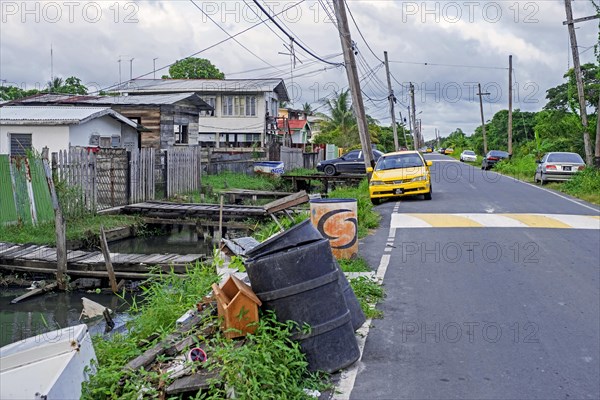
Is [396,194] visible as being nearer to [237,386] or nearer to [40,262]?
[40,262]

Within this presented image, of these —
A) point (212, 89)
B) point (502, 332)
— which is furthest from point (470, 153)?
point (502, 332)

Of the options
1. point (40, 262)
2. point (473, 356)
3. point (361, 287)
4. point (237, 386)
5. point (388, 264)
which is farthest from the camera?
point (40, 262)

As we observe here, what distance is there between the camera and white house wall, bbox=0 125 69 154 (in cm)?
2547

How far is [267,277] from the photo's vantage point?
234 inches

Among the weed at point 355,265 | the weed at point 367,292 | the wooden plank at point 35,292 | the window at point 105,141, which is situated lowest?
the wooden plank at point 35,292

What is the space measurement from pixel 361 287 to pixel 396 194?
42.1ft

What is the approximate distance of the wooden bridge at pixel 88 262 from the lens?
15.4 m

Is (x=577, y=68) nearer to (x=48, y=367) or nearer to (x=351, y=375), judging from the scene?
(x=351, y=375)

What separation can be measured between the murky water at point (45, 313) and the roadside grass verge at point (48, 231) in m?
2.71

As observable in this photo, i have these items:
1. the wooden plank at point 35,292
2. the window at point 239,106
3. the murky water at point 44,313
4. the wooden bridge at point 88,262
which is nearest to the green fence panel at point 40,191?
the wooden bridge at point 88,262

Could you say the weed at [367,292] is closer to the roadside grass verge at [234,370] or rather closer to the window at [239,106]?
the roadside grass verge at [234,370]

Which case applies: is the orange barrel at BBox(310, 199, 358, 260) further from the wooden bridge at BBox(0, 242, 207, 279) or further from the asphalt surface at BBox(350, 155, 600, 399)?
the wooden bridge at BBox(0, 242, 207, 279)

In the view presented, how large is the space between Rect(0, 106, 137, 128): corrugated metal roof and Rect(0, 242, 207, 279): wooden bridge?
949 centimetres

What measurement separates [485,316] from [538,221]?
878 cm
